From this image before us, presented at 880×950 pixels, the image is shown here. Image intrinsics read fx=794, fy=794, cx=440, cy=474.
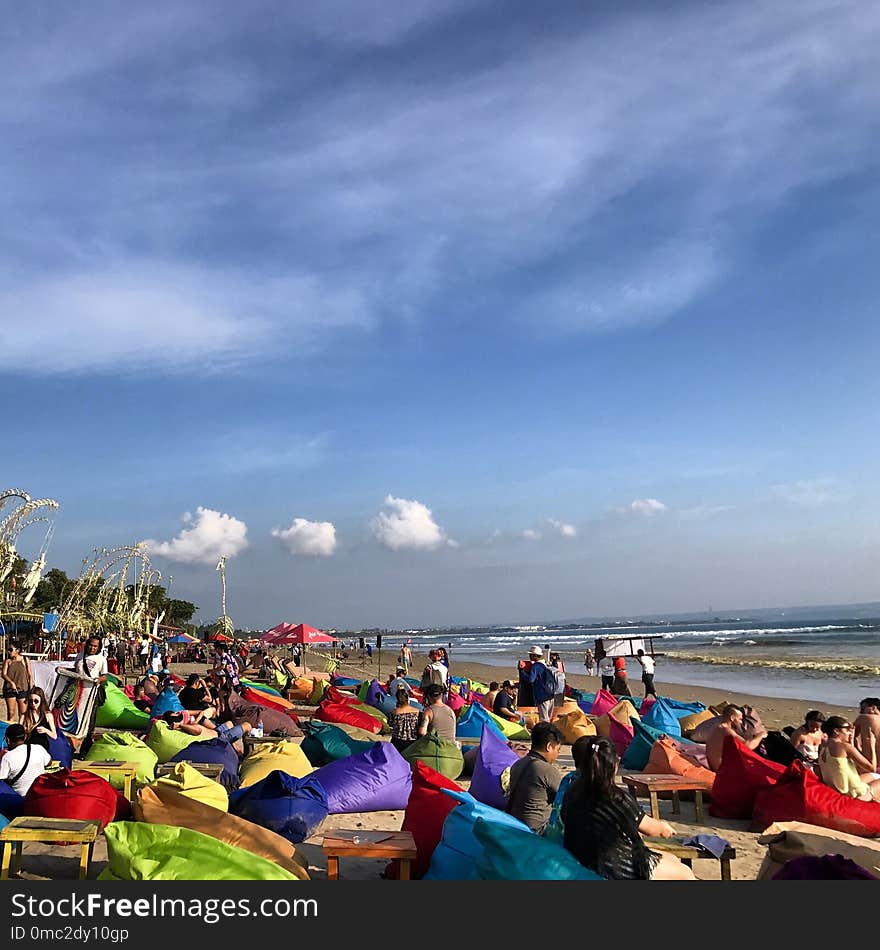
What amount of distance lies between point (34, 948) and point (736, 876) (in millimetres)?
4355

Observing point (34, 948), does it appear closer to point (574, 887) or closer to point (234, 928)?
point (234, 928)

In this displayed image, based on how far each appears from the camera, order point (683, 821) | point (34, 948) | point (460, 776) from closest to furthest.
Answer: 1. point (34, 948)
2. point (683, 821)
3. point (460, 776)

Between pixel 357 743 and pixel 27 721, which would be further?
pixel 357 743

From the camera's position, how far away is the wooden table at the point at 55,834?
15.2 ft

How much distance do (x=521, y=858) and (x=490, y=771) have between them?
3.11 meters

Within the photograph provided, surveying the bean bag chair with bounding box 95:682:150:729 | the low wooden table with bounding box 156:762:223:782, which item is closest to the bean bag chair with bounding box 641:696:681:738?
the low wooden table with bounding box 156:762:223:782

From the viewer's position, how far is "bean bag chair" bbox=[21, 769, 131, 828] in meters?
5.36

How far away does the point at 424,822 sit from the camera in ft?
16.5

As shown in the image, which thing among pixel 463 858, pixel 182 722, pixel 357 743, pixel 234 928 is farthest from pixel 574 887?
pixel 182 722

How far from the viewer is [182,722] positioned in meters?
9.12

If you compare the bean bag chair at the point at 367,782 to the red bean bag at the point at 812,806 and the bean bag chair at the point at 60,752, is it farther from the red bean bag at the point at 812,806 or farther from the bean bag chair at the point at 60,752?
the red bean bag at the point at 812,806

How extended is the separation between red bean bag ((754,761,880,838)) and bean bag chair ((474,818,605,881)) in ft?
10.9

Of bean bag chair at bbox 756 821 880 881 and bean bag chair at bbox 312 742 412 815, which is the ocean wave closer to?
bean bag chair at bbox 312 742 412 815

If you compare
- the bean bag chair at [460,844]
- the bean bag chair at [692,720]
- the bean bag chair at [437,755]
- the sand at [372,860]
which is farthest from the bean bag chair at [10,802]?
the bean bag chair at [692,720]
